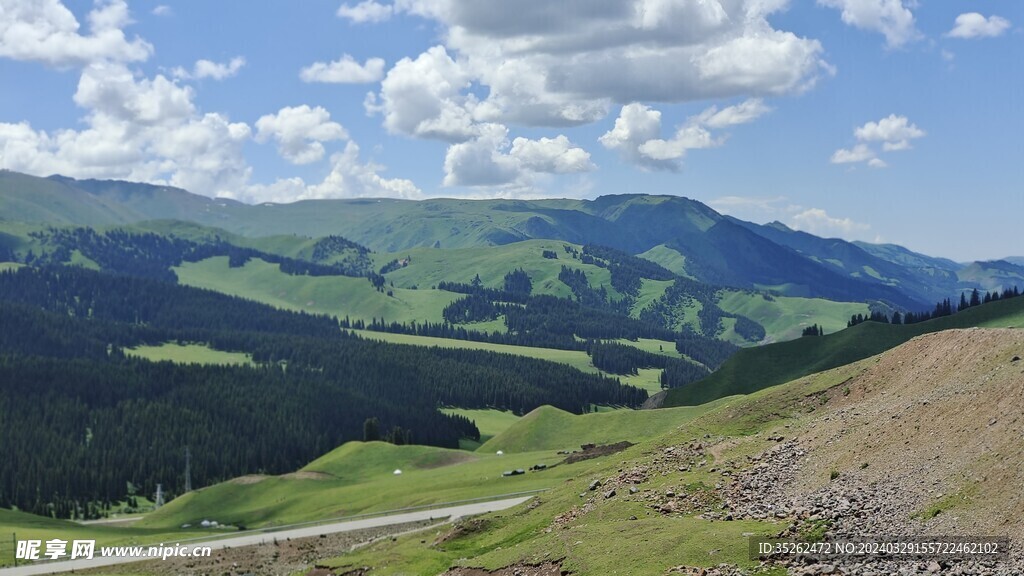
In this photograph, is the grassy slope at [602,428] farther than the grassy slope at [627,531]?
Yes

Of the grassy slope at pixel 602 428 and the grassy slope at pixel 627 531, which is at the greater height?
the grassy slope at pixel 627 531

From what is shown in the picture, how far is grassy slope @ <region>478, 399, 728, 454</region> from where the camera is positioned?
6446 inches

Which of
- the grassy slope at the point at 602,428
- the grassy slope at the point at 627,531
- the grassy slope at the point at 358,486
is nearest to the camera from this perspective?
the grassy slope at the point at 627,531

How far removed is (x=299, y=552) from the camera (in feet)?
317

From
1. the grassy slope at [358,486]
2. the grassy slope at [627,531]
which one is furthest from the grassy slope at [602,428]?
the grassy slope at [627,531]

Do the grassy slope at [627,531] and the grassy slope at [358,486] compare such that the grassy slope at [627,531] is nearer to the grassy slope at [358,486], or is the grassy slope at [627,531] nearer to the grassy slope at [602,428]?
the grassy slope at [358,486]

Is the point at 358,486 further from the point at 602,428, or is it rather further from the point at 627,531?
the point at 627,531

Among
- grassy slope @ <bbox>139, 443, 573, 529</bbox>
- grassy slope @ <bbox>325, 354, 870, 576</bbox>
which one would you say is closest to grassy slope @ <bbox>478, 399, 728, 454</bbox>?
grassy slope @ <bbox>139, 443, 573, 529</bbox>

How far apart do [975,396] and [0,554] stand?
119424 mm

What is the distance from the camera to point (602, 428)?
7111 inches

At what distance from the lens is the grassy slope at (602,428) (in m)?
164

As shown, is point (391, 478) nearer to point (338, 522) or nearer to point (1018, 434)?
point (338, 522)

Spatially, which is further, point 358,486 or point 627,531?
point 358,486

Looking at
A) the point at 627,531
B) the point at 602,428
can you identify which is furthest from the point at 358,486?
the point at 627,531
